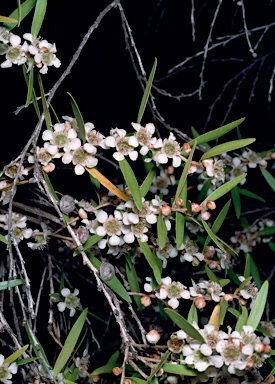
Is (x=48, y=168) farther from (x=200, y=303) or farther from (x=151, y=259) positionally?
(x=200, y=303)

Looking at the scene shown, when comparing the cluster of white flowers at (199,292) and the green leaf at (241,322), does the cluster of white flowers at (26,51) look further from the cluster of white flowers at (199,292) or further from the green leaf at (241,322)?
the green leaf at (241,322)

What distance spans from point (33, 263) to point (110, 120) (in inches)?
27.1

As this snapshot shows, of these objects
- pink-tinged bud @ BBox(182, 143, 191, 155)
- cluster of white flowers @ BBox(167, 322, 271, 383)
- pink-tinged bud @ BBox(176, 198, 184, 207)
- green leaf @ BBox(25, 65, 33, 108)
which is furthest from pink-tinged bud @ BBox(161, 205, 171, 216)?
green leaf @ BBox(25, 65, 33, 108)

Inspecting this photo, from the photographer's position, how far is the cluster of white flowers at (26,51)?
119 cm

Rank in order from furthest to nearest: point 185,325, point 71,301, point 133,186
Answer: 1. point 71,301
2. point 133,186
3. point 185,325

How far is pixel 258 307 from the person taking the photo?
114 centimetres

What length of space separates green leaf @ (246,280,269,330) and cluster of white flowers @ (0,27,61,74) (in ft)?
2.08

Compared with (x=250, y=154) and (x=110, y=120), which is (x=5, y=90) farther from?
(x=250, y=154)

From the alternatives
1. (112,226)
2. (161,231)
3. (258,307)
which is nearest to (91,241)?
(112,226)

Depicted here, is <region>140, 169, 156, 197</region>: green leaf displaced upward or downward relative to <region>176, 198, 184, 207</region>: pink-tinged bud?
upward

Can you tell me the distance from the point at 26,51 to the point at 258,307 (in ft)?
2.33

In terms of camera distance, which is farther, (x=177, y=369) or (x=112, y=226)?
(x=112, y=226)

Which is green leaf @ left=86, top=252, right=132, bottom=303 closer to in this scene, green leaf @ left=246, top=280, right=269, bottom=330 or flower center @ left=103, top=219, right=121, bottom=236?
flower center @ left=103, top=219, right=121, bottom=236

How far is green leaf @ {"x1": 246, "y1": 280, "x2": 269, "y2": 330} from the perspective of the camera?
1.14 metres
